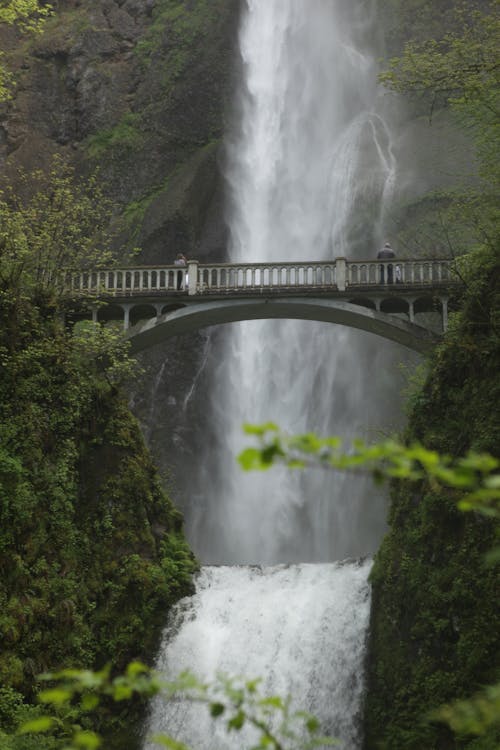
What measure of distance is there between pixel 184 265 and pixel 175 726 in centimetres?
1196

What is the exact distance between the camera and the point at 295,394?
28.4 metres

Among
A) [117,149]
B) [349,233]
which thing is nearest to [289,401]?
[349,233]

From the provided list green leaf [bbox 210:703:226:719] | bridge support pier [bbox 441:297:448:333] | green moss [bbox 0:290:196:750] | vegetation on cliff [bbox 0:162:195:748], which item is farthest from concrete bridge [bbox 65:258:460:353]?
green leaf [bbox 210:703:226:719]

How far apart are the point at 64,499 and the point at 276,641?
4.87 m

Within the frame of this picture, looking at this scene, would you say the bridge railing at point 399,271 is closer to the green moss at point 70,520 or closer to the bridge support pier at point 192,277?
the bridge support pier at point 192,277

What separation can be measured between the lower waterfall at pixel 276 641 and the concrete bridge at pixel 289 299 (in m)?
6.14

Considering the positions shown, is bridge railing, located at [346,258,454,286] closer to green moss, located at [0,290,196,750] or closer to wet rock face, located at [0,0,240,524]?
green moss, located at [0,290,196,750]

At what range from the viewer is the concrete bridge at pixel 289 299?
19.2 meters

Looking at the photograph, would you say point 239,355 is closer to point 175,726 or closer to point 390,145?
point 390,145

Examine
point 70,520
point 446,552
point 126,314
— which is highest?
point 126,314

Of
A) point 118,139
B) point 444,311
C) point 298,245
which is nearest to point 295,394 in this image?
point 298,245

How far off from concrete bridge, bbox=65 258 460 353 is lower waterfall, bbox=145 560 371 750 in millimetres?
6143

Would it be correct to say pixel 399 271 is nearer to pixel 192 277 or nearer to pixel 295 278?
pixel 295 278

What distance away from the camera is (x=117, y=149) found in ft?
111
